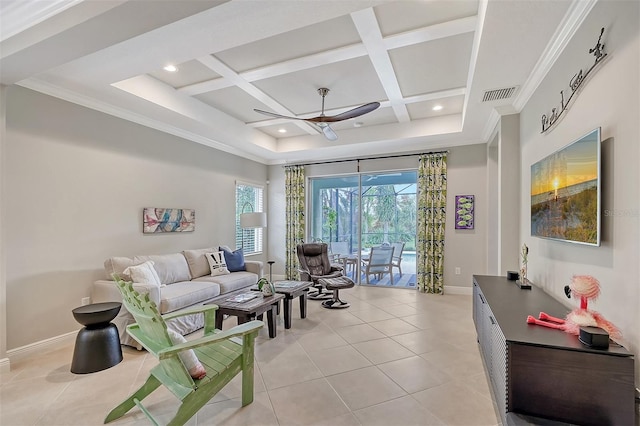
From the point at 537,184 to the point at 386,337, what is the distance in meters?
2.23

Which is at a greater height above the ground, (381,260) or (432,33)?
(432,33)

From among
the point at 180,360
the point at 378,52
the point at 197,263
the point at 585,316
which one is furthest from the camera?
the point at 197,263

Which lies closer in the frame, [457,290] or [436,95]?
[436,95]

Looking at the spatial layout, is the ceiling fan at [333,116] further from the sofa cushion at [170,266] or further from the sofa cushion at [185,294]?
the sofa cushion at [170,266]

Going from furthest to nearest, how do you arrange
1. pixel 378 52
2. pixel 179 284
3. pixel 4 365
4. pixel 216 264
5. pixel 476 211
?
pixel 476 211
pixel 216 264
pixel 179 284
pixel 378 52
pixel 4 365

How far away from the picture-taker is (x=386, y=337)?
3500 mm

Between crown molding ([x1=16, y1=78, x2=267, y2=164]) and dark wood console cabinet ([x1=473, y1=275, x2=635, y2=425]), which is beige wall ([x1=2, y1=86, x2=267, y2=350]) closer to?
crown molding ([x1=16, y1=78, x2=267, y2=164])

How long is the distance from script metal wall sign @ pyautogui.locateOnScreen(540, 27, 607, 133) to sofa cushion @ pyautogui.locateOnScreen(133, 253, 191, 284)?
4585 millimetres

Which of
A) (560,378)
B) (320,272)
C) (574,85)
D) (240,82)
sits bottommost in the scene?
(320,272)

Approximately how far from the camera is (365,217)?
650cm

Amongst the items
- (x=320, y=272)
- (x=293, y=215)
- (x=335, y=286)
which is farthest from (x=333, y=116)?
(x=293, y=215)

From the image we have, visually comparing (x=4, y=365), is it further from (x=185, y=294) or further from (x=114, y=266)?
(x=185, y=294)

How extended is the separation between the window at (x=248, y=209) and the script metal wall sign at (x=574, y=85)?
509 cm

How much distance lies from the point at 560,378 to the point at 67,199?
4.53 metres
